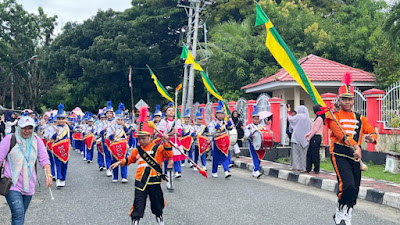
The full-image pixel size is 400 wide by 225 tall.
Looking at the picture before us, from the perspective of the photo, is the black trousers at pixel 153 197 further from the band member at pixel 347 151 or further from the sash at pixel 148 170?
the band member at pixel 347 151

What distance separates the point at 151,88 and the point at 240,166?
2381cm

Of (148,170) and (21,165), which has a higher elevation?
(21,165)

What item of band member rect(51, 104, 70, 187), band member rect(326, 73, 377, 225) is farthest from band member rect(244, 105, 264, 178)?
A: band member rect(326, 73, 377, 225)

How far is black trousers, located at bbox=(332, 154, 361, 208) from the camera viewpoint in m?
5.81

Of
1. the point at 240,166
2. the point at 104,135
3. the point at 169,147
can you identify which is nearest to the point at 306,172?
the point at 240,166

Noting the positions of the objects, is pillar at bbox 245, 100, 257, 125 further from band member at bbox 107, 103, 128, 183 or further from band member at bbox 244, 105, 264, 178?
band member at bbox 107, 103, 128, 183

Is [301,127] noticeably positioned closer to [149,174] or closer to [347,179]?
[347,179]

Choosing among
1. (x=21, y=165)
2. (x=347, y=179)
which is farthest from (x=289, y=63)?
(x=21, y=165)

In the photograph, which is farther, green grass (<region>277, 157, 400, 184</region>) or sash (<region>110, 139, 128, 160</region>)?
sash (<region>110, 139, 128, 160</region>)

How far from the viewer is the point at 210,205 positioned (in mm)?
7684

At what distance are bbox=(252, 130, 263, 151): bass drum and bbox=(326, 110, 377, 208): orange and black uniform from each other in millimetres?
4660

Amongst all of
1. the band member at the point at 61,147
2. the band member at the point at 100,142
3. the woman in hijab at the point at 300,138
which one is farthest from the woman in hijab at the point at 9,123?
the woman in hijab at the point at 300,138

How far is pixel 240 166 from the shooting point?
1419 cm

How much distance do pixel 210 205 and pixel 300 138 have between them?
4.38 metres
